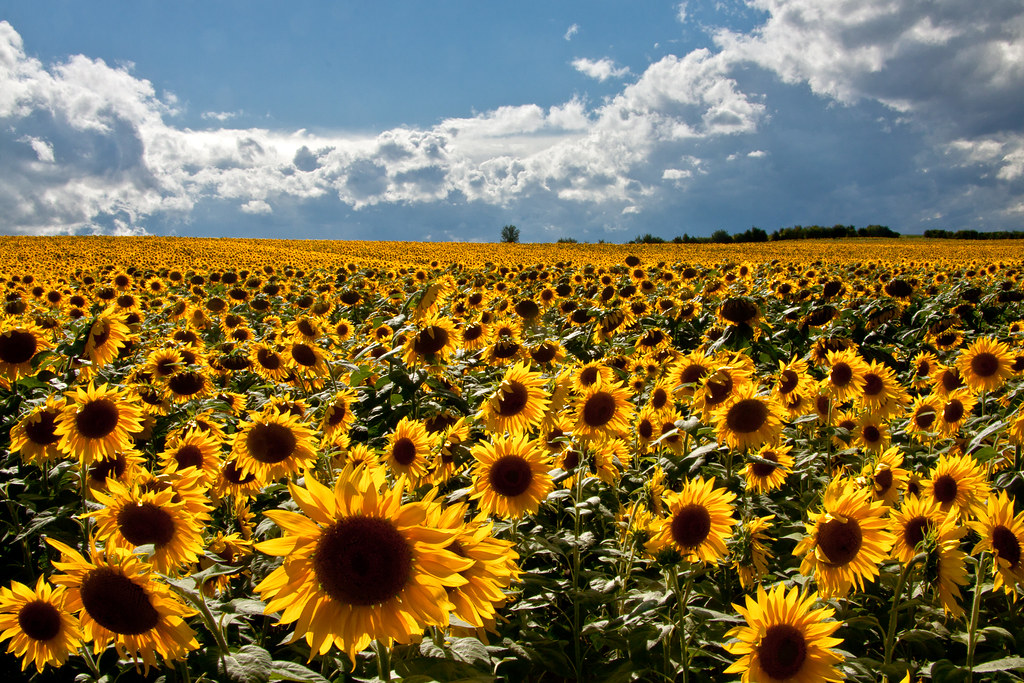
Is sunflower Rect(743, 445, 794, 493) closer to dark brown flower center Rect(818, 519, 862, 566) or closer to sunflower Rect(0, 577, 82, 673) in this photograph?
dark brown flower center Rect(818, 519, 862, 566)

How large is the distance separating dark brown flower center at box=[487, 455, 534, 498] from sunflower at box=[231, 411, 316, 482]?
1.31 m

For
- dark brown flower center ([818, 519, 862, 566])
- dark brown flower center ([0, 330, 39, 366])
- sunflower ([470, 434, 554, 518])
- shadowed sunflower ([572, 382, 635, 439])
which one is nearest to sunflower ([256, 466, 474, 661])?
sunflower ([470, 434, 554, 518])

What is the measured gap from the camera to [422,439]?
364cm

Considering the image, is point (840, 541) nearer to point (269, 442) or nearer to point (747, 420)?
point (747, 420)

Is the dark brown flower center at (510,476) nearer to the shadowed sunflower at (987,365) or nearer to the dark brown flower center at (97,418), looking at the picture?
the dark brown flower center at (97,418)

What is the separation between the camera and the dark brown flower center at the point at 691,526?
8.16ft

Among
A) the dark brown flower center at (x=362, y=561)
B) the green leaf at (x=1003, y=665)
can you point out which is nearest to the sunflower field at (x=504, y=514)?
the dark brown flower center at (x=362, y=561)

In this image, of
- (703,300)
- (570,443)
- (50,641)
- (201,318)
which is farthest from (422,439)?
(201,318)

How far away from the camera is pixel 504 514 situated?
2.82m

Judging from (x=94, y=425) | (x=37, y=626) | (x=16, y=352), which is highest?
(x=16, y=352)

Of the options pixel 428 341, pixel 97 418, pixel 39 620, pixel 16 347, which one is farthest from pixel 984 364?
pixel 16 347

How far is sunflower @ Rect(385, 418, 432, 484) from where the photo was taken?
3.54 m

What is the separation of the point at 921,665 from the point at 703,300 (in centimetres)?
607

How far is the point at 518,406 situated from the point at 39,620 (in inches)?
100
